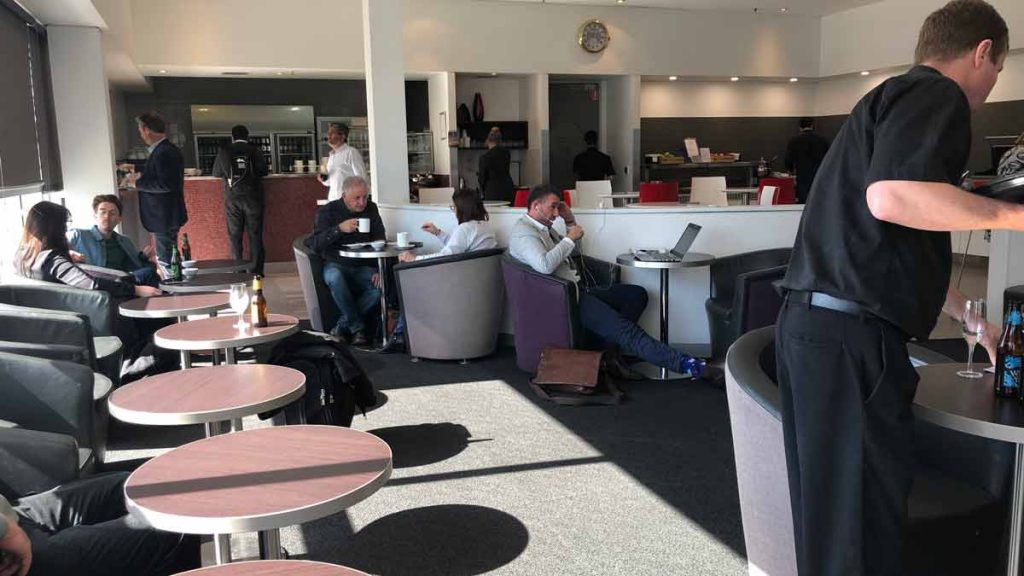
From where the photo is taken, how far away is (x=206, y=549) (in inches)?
122

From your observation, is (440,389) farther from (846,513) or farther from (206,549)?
(846,513)

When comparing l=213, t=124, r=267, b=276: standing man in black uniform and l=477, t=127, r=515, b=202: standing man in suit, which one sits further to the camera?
l=477, t=127, r=515, b=202: standing man in suit

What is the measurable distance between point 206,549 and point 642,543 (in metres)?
1.66

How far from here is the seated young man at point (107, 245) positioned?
542cm

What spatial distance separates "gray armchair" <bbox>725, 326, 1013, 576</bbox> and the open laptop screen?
10.3 feet

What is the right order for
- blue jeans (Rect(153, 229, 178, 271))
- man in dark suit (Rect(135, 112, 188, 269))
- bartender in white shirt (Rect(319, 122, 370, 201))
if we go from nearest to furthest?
man in dark suit (Rect(135, 112, 188, 269))
blue jeans (Rect(153, 229, 178, 271))
bartender in white shirt (Rect(319, 122, 370, 201))

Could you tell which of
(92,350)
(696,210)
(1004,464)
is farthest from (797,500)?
(696,210)

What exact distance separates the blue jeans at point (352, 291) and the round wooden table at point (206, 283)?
95cm

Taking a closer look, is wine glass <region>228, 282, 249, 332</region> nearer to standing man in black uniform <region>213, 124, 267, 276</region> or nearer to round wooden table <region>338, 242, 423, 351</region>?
round wooden table <region>338, 242, 423, 351</region>

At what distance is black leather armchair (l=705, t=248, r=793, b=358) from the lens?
16.3ft

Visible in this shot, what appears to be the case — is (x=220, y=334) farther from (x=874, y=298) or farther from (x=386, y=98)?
(x=386, y=98)

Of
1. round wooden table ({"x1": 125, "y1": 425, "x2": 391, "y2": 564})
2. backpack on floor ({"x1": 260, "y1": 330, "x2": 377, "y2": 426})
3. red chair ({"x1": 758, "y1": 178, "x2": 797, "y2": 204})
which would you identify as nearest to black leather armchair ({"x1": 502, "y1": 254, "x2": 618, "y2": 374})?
backpack on floor ({"x1": 260, "y1": 330, "x2": 377, "y2": 426})

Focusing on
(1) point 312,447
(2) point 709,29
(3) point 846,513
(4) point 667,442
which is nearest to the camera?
(3) point 846,513

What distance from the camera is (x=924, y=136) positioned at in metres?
1.67
